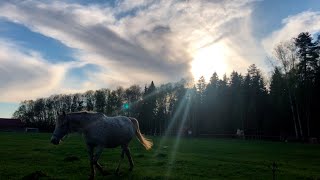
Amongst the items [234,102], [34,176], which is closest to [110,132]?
[34,176]

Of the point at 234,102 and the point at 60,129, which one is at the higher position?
the point at 234,102

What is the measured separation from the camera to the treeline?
253ft

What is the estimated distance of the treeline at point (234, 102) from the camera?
77.1 meters

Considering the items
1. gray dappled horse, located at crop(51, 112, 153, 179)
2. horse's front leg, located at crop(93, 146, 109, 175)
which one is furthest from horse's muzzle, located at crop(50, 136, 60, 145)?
horse's front leg, located at crop(93, 146, 109, 175)

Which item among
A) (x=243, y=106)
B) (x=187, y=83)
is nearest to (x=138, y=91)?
(x=187, y=83)

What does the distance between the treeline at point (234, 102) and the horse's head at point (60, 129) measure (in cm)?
6088

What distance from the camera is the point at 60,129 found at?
592 inches

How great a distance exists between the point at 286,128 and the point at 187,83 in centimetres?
4680

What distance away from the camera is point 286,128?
92.3m

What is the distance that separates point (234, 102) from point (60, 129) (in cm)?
9492

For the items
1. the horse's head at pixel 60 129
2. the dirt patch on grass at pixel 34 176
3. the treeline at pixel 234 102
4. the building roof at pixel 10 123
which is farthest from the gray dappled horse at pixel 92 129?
the building roof at pixel 10 123

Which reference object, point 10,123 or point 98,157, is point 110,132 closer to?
point 98,157

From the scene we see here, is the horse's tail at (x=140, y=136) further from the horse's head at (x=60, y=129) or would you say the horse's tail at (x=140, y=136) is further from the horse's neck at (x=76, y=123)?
the horse's head at (x=60, y=129)

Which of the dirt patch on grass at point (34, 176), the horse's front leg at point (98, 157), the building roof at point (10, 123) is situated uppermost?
the building roof at point (10, 123)
